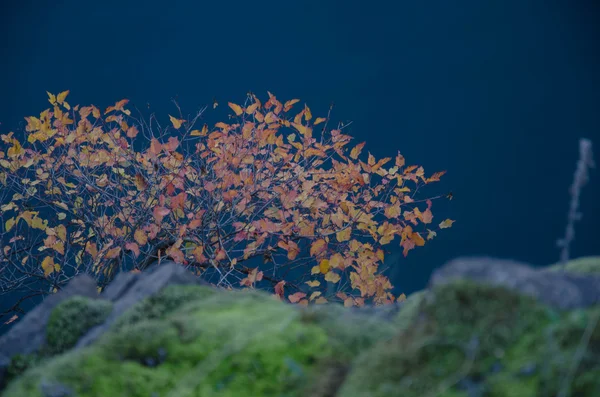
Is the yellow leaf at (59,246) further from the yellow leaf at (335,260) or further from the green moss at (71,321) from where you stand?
the green moss at (71,321)

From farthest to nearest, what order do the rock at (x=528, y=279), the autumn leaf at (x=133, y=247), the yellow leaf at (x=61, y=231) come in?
1. the yellow leaf at (x=61, y=231)
2. the autumn leaf at (x=133, y=247)
3. the rock at (x=528, y=279)

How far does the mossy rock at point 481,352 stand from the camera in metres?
1.53

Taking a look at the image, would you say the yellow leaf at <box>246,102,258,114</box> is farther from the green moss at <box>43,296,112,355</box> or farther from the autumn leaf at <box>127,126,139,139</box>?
the green moss at <box>43,296,112,355</box>

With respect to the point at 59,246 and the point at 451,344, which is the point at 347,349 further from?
the point at 59,246

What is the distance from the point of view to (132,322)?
228 centimetres

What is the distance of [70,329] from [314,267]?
9.49 ft

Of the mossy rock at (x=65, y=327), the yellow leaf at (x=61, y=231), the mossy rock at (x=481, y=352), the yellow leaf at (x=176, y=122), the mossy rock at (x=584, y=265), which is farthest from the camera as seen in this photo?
the yellow leaf at (x=61, y=231)

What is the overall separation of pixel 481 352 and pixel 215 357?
0.86 metres

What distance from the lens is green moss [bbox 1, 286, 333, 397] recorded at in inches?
73.4

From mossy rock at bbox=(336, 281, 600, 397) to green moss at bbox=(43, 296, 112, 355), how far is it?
1286mm

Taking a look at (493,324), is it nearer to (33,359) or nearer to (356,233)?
(33,359)

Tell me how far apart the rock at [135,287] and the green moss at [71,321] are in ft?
0.16

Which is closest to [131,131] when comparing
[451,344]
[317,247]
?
[317,247]

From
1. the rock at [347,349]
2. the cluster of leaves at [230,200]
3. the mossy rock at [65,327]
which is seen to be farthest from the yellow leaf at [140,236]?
the rock at [347,349]
